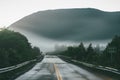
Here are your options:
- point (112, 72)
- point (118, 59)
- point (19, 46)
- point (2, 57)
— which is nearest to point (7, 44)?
point (19, 46)

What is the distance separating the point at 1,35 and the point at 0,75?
110 m

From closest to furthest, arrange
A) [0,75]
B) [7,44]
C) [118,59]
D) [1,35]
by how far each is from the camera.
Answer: [0,75] < [118,59] < [7,44] < [1,35]

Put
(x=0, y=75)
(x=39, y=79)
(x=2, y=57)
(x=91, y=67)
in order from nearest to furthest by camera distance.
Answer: (x=0, y=75) < (x=39, y=79) < (x=91, y=67) < (x=2, y=57)

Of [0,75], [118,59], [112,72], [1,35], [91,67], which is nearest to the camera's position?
[0,75]

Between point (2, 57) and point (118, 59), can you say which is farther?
point (118, 59)

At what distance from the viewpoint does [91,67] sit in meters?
46.3

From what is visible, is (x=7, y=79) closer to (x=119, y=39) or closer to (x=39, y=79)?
(x=39, y=79)

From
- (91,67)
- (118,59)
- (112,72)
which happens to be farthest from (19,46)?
(112,72)

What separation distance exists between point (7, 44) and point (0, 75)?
319 feet

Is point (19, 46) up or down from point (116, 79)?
up

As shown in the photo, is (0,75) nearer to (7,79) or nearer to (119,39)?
(7,79)

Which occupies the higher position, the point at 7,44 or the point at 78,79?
the point at 7,44

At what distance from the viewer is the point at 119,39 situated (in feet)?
500

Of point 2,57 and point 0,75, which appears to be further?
point 2,57
